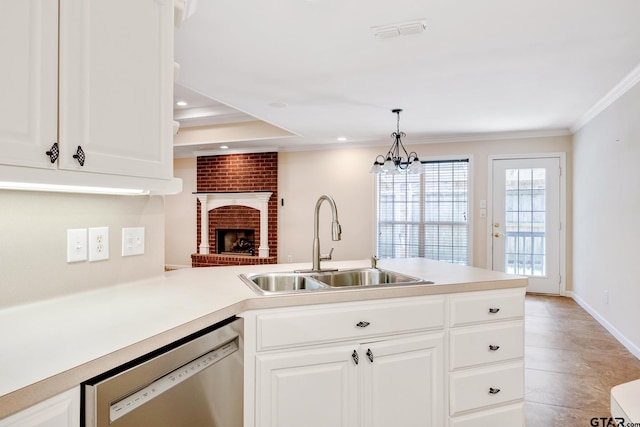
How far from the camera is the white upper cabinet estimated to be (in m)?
0.97

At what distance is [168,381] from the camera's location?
110cm

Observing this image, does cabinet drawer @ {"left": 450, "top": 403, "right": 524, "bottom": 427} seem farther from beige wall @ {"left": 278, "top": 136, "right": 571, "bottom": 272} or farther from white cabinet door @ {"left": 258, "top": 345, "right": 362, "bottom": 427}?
beige wall @ {"left": 278, "top": 136, "right": 571, "bottom": 272}

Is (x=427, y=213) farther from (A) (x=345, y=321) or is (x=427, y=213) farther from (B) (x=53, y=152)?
(B) (x=53, y=152)

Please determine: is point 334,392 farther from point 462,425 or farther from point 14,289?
point 14,289

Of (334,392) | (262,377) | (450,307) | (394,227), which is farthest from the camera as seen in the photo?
(394,227)

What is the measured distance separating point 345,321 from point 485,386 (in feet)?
2.72

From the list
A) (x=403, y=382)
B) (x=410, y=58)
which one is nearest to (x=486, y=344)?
(x=403, y=382)

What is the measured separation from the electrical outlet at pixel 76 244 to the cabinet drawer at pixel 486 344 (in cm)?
163

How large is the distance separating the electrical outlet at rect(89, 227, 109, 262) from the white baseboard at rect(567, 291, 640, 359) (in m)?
3.99

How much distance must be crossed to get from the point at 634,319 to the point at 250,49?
3831 millimetres

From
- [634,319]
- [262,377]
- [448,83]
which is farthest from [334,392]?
[634,319]

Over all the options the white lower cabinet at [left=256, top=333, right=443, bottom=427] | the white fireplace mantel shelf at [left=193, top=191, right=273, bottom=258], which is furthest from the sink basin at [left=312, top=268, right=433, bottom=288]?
the white fireplace mantel shelf at [left=193, top=191, right=273, bottom=258]

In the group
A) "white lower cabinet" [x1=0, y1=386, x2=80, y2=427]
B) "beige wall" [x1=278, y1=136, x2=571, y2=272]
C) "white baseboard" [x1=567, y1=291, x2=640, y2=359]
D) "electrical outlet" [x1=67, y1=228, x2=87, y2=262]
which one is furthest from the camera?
"beige wall" [x1=278, y1=136, x2=571, y2=272]

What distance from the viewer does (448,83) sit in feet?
11.0
